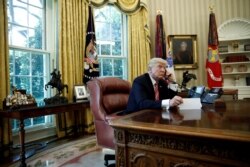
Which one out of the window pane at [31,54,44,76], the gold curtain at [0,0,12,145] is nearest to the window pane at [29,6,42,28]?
the window pane at [31,54,44,76]

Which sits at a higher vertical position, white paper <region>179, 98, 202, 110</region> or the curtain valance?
the curtain valance

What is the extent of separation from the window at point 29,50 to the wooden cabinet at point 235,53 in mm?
3856

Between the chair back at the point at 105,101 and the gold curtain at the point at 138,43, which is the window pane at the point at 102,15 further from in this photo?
the chair back at the point at 105,101

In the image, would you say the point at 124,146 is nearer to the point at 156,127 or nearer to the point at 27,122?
the point at 156,127

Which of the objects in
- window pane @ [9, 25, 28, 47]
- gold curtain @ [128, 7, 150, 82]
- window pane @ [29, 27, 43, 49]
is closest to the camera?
window pane @ [9, 25, 28, 47]

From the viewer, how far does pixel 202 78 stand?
5.32m

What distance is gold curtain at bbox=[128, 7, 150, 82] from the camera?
501cm

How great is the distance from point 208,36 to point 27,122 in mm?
4200

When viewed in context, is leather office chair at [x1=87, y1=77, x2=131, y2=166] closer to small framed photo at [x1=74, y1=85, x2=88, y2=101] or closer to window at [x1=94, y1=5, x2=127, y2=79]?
small framed photo at [x1=74, y1=85, x2=88, y2=101]

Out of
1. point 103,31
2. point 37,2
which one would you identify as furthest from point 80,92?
point 37,2

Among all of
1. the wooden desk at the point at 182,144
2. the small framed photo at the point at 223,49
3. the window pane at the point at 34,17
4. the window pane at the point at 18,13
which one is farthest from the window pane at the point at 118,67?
the wooden desk at the point at 182,144

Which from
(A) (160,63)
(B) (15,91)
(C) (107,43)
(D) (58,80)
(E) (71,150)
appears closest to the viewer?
(A) (160,63)

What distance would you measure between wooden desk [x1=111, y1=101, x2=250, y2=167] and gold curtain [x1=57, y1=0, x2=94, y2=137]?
10.2ft

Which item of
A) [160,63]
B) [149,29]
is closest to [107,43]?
[149,29]
